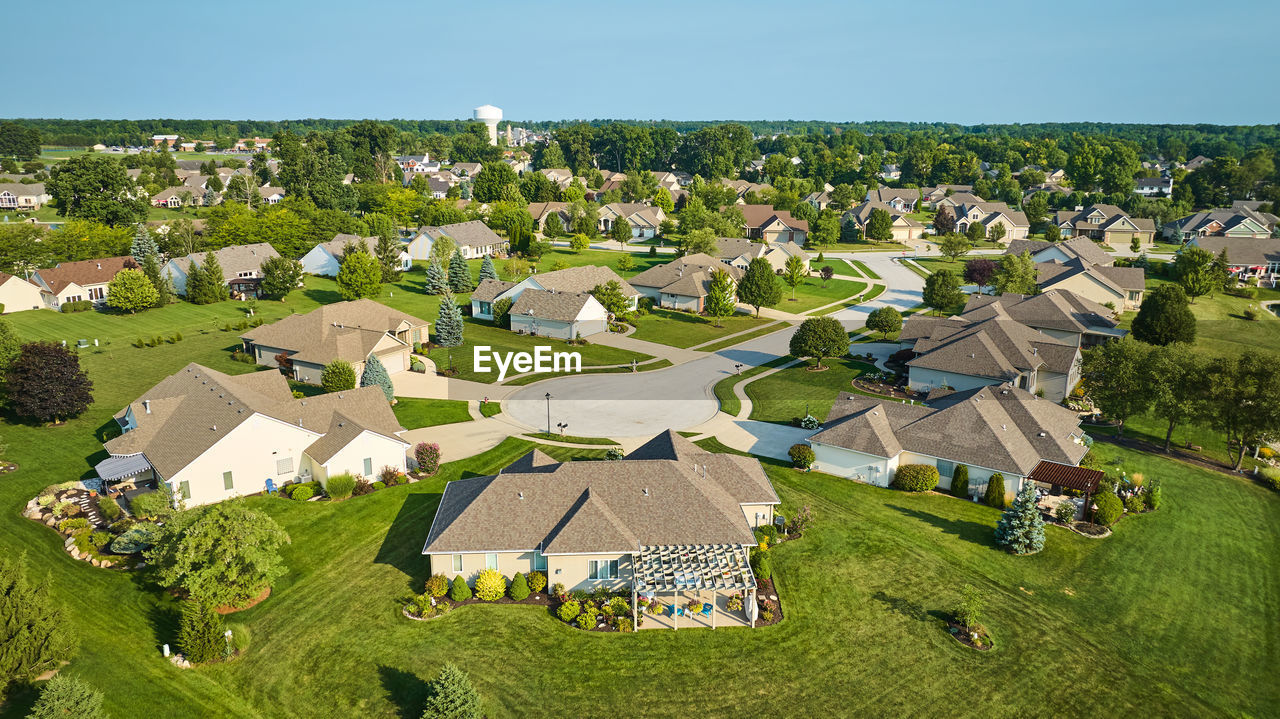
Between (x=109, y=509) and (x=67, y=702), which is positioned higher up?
(x=67, y=702)

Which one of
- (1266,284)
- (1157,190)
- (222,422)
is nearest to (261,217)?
(222,422)

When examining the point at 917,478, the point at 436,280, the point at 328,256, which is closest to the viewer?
Result: the point at 917,478

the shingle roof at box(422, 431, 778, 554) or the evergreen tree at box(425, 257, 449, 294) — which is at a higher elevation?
the evergreen tree at box(425, 257, 449, 294)

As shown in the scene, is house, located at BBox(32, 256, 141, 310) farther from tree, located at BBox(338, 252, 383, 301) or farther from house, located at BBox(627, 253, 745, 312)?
house, located at BBox(627, 253, 745, 312)

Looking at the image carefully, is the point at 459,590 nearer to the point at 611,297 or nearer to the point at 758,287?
the point at 611,297

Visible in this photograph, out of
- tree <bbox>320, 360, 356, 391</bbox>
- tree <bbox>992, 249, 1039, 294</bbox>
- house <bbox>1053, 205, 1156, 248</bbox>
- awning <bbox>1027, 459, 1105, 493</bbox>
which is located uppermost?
house <bbox>1053, 205, 1156, 248</bbox>

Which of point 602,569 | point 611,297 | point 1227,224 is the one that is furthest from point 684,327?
point 1227,224

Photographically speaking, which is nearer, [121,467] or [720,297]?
[121,467]

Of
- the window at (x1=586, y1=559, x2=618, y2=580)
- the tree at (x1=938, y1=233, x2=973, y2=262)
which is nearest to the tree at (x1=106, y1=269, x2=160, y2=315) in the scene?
the window at (x1=586, y1=559, x2=618, y2=580)
